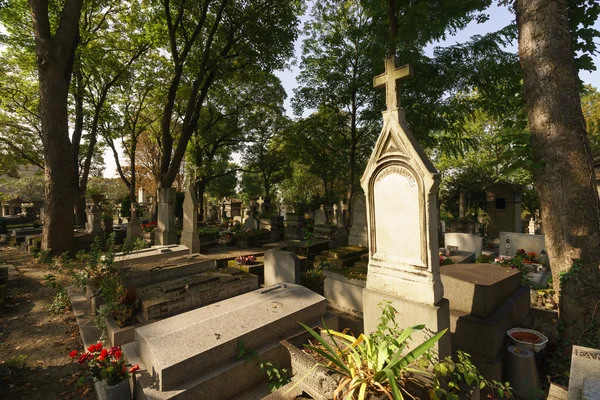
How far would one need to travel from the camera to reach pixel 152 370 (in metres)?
3.02

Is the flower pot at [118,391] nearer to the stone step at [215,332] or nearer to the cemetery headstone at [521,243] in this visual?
the stone step at [215,332]

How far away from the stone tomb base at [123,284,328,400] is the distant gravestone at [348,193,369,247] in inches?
258

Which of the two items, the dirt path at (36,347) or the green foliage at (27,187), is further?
the green foliage at (27,187)

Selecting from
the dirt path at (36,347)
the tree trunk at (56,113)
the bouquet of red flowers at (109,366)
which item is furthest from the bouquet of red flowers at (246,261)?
the tree trunk at (56,113)

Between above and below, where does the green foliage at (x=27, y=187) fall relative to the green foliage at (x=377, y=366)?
above

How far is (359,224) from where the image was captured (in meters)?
11.0

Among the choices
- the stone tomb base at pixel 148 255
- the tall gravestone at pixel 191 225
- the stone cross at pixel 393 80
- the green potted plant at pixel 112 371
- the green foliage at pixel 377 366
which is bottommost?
the green potted plant at pixel 112 371

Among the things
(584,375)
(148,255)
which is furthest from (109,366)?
(148,255)

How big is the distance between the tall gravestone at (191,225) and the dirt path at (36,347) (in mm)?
3874

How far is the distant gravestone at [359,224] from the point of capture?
34.7ft

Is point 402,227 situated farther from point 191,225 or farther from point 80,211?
point 80,211

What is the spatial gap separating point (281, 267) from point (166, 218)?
258 inches

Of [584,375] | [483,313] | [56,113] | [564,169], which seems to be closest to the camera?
[584,375]

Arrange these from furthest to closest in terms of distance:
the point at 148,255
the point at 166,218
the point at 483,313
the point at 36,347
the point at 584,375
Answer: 1. the point at 166,218
2. the point at 148,255
3. the point at 36,347
4. the point at 483,313
5. the point at 584,375
